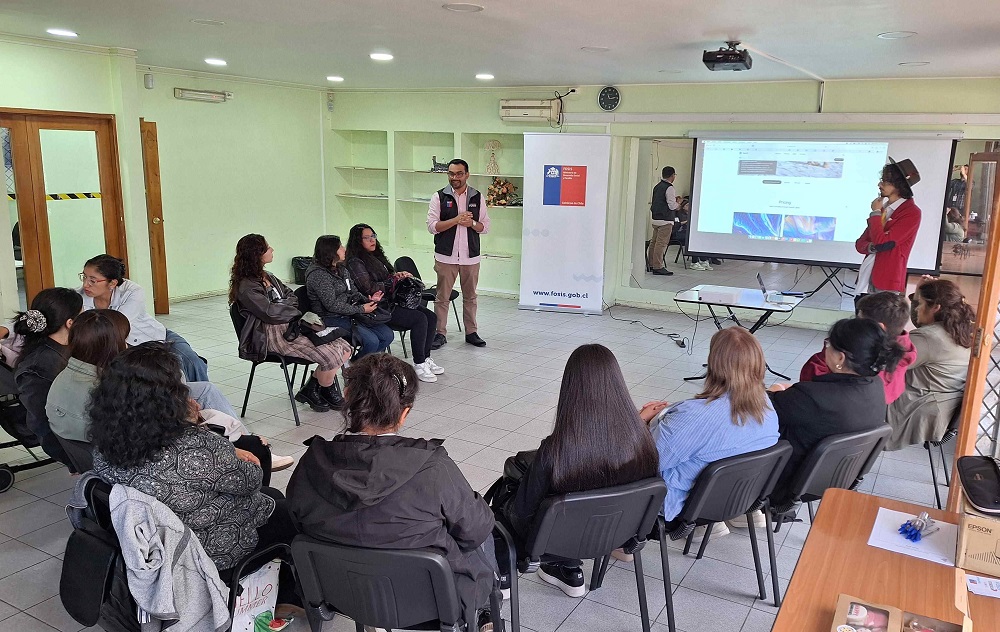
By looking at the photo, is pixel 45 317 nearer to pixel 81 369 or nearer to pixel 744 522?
pixel 81 369

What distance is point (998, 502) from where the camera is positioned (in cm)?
178

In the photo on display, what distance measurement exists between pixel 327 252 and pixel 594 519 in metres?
3.31

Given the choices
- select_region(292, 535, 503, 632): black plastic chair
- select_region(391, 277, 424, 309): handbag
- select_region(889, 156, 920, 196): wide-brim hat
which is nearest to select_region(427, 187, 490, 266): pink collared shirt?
select_region(391, 277, 424, 309): handbag

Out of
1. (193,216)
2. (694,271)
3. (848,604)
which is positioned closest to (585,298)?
(694,271)

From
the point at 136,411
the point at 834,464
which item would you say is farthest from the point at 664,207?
the point at 136,411

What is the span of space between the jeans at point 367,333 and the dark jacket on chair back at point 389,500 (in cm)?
314

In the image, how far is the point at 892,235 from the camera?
5.32 meters

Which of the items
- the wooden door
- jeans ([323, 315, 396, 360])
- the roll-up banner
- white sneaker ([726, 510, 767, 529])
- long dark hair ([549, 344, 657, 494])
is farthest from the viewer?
the roll-up banner

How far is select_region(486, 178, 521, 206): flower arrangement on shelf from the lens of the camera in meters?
8.95

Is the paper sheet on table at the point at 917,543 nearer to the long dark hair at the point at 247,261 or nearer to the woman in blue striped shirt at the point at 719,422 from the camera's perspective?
Result: the woman in blue striped shirt at the point at 719,422

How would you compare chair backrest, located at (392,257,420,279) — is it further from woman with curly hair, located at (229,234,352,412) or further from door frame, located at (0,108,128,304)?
door frame, located at (0,108,128,304)

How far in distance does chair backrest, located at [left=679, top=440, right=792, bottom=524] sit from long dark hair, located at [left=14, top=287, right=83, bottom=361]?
2.75m

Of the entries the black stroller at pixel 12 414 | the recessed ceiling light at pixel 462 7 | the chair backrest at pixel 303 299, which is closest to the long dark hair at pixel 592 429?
the recessed ceiling light at pixel 462 7

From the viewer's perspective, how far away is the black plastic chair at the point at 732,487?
7.90 feet
